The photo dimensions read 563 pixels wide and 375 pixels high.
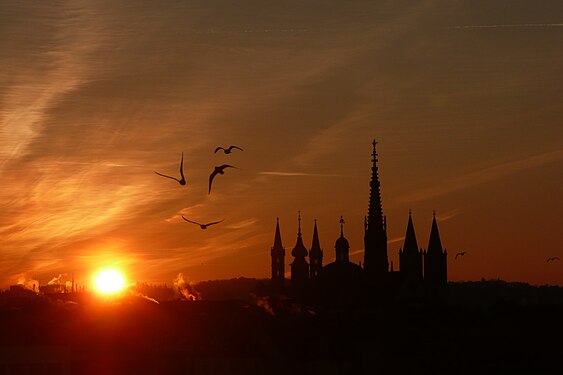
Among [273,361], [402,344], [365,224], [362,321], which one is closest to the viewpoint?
[273,361]

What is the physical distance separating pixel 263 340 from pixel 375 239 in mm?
35489

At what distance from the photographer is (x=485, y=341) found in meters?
167

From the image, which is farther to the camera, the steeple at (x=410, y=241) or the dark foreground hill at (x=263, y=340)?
the steeple at (x=410, y=241)

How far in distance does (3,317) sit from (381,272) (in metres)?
50.6

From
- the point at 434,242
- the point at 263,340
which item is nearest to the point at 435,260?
the point at 434,242

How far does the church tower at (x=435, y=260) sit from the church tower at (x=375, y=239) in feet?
19.8

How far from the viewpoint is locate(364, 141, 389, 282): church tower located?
601 feet

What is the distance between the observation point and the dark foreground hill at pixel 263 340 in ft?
486

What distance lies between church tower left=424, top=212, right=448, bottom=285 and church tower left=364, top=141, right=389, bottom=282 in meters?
6.04

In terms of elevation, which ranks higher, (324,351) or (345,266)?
(345,266)

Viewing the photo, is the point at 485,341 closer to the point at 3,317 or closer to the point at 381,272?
the point at 381,272

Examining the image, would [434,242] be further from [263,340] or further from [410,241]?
[263,340]

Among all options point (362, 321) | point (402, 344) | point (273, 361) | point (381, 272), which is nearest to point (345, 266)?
point (381, 272)

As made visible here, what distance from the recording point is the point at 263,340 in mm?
152000
